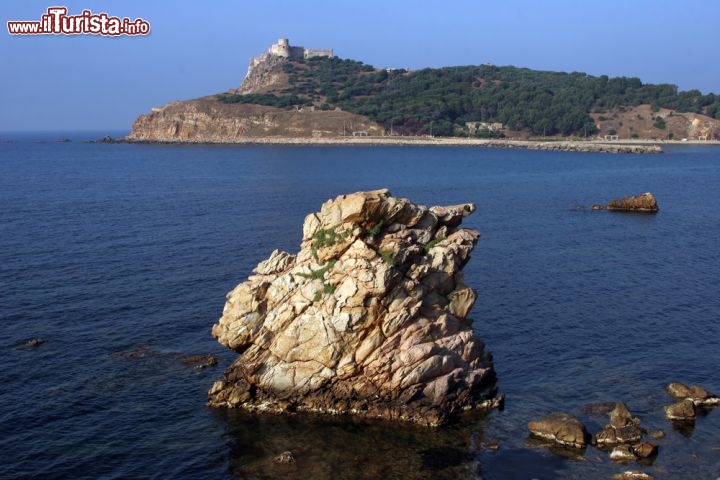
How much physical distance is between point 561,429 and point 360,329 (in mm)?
11485

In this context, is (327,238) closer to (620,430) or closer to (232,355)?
(232,355)

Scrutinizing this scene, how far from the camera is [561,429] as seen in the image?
36.5 meters

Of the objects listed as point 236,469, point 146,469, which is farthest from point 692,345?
point 146,469

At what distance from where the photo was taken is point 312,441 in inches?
1432

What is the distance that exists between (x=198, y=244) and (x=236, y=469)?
4693 centimetres

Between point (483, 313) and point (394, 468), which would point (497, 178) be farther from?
point (394, 468)

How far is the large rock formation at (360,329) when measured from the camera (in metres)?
39.2

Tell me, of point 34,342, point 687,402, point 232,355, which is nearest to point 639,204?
point 687,402

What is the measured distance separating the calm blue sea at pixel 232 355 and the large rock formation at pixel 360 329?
158cm

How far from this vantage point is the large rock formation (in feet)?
129

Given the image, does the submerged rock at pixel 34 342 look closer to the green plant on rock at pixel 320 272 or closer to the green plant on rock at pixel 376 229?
the green plant on rock at pixel 320 272

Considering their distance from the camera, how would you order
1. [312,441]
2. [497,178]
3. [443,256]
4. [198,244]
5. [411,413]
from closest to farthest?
[312,441] < [411,413] < [443,256] < [198,244] < [497,178]

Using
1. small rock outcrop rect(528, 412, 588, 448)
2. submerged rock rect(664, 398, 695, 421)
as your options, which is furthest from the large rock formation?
submerged rock rect(664, 398, 695, 421)

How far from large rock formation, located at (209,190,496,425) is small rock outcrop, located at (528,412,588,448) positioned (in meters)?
3.99
